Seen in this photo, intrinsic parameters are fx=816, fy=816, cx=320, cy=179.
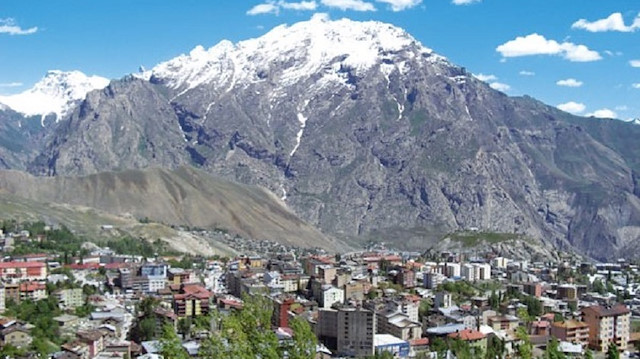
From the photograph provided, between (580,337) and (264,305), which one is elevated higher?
(264,305)

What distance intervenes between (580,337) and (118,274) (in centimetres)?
4620

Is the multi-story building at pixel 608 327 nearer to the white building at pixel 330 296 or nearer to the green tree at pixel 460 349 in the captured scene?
the green tree at pixel 460 349

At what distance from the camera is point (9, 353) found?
167 ft

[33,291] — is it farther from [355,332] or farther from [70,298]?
[355,332]

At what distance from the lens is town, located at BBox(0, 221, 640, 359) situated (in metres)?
53.3

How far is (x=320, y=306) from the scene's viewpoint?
7212 cm

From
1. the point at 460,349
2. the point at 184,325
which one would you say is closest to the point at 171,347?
the point at 460,349

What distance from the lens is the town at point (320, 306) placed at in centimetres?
5326

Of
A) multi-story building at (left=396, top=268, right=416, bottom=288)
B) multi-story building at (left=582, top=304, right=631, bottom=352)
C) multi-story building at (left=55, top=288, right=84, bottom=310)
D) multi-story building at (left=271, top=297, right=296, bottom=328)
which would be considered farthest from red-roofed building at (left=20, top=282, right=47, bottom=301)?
multi-story building at (left=582, top=304, right=631, bottom=352)

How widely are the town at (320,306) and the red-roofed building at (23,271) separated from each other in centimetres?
16

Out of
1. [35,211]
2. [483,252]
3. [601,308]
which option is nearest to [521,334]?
[601,308]

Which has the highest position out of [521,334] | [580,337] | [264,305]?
[264,305]

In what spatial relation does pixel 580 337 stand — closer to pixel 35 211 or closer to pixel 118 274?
pixel 118 274

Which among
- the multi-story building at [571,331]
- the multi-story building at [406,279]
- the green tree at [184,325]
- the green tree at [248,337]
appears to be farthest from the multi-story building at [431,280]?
the green tree at [248,337]
